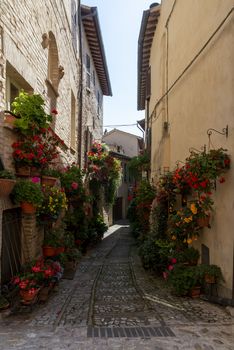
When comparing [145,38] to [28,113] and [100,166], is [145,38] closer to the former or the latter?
[100,166]

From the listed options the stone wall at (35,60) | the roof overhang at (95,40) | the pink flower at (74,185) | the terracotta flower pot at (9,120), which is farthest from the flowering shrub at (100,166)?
the terracotta flower pot at (9,120)

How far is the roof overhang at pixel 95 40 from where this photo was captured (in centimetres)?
1400

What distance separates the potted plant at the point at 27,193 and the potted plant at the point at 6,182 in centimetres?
17

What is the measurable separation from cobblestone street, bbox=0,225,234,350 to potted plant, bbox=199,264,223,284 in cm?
41

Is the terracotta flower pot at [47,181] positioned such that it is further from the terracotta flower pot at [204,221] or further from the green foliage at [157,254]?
the green foliage at [157,254]

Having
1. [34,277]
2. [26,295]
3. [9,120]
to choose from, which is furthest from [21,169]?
[26,295]

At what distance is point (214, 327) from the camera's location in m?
4.63

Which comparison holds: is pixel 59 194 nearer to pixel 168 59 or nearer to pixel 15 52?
pixel 15 52

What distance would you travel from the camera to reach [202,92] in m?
6.98

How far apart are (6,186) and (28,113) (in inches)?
55.9

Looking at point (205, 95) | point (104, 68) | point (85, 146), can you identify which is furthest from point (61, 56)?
point (104, 68)

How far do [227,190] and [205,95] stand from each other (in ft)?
7.09

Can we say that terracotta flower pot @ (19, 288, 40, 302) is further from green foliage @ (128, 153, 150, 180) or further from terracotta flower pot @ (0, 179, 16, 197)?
green foliage @ (128, 153, 150, 180)

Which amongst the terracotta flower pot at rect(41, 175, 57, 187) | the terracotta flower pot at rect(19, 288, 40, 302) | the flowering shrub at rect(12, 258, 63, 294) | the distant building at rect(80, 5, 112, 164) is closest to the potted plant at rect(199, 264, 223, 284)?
the flowering shrub at rect(12, 258, 63, 294)
